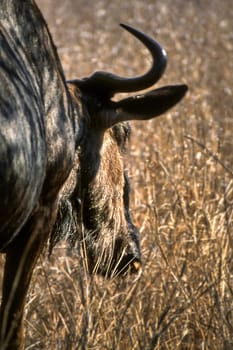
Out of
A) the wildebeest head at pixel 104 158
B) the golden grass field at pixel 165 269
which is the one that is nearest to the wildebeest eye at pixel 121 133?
the wildebeest head at pixel 104 158

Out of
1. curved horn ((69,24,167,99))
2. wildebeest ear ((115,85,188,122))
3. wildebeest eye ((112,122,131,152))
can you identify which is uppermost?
curved horn ((69,24,167,99))

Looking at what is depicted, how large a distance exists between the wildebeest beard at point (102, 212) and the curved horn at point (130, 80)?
0.22m

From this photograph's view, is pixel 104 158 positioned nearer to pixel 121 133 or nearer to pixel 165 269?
pixel 121 133

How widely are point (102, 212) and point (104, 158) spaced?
23 cm

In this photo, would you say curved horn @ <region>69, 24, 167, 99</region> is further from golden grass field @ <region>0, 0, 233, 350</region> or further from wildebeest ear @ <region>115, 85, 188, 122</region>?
golden grass field @ <region>0, 0, 233, 350</region>

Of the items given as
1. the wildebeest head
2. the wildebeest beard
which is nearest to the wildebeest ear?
the wildebeest head

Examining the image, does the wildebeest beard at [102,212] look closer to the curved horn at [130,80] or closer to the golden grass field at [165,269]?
the golden grass field at [165,269]

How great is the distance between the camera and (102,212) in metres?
4.75

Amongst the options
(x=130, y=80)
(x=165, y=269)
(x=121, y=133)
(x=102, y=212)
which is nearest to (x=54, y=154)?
(x=130, y=80)

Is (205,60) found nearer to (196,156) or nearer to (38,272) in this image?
(196,156)

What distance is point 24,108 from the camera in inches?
147

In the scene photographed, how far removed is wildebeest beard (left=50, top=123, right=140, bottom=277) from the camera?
455 cm

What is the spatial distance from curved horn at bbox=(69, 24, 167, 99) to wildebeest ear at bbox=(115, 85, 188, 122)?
75 mm

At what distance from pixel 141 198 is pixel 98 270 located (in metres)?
1.30
